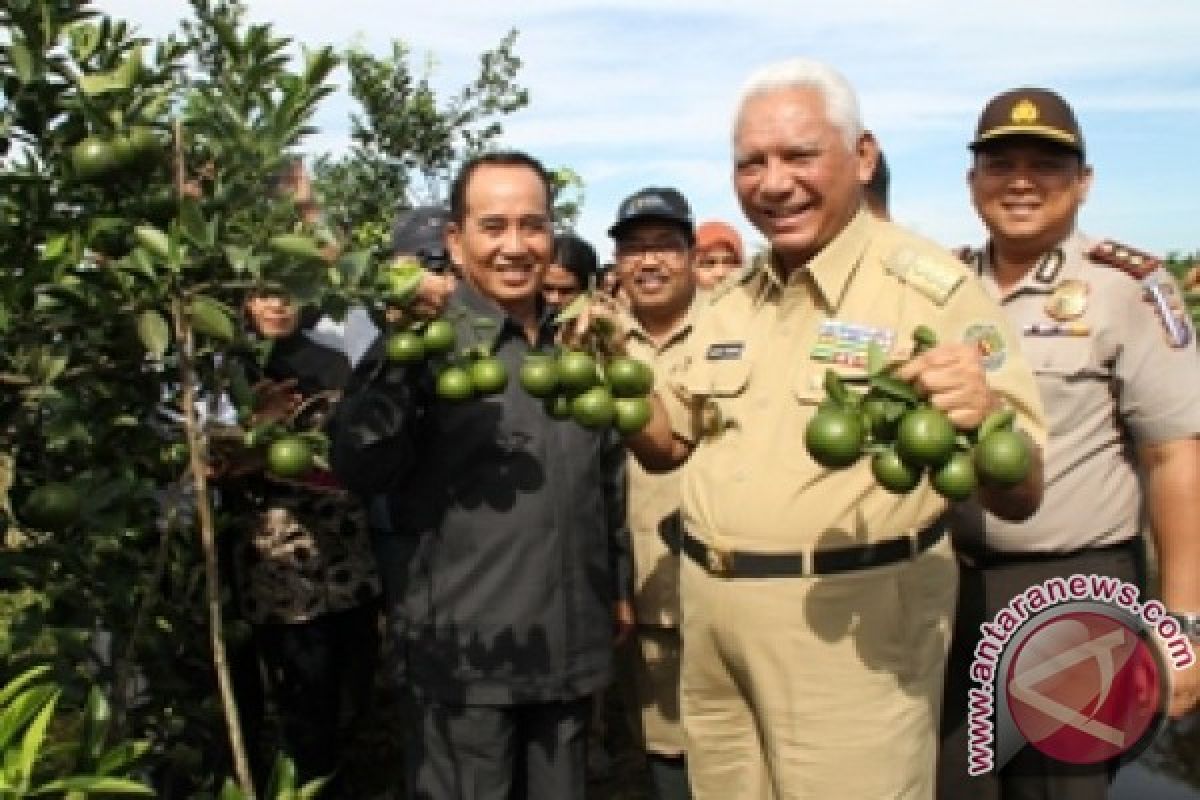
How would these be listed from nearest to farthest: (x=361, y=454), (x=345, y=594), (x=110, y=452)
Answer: (x=110, y=452) < (x=361, y=454) < (x=345, y=594)

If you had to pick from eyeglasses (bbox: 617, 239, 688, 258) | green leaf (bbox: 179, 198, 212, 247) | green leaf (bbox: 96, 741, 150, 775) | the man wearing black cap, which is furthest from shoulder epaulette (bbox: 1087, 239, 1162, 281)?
green leaf (bbox: 96, 741, 150, 775)

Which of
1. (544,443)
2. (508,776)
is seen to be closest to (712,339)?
(544,443)

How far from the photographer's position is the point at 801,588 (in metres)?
2.32

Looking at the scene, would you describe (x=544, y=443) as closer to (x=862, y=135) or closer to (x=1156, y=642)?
(x=862, y=135)

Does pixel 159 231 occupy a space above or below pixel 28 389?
above

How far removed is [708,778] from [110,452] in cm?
158

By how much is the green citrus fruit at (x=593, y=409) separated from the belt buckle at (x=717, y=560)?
39 centimetres

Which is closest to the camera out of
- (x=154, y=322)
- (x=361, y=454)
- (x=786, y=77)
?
(x=154, y=322)

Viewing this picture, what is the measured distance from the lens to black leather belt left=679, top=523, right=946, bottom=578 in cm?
229

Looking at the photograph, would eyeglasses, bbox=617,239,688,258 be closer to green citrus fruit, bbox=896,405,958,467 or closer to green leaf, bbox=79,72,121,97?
green citrus fruit, bbox=896,405,958,467

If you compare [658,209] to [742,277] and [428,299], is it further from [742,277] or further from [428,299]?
[428,299]

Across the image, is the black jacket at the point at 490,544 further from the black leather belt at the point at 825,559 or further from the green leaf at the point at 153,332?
the green leaf at the point at 153,332

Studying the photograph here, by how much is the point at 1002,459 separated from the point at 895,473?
0.19 meters

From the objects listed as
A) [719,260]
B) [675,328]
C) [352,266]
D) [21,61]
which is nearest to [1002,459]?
[352,266]
